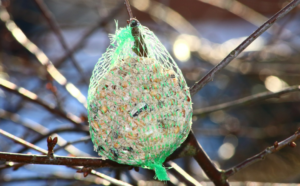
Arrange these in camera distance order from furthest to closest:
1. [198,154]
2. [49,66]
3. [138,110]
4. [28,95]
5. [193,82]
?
[193,82]
[49,66]
[28,95]
[198,154]
[138,110]

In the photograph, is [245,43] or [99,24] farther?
[99,24]

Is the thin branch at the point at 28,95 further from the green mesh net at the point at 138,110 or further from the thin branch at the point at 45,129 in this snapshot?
the green mesh net at the point at 138,110

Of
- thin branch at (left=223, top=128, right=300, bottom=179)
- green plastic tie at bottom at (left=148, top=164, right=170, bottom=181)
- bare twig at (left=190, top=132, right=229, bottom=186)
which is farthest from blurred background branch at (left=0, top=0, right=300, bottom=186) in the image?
green plastic tie at bottom at (left=148, top=164, right=170, bottom=181)

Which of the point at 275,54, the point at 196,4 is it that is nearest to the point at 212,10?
the point at 196,4

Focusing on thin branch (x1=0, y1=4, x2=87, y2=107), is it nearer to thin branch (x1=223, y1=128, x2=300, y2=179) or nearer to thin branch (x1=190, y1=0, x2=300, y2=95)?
thin branch (x1=190, y1=0, x2=300, y2=95)

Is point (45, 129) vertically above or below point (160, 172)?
above

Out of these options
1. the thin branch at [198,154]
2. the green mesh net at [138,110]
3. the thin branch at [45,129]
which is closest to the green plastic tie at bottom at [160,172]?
the green mesh net at [138,110]

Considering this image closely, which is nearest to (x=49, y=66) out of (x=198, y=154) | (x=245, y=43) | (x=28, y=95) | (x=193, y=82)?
(x=28, y=95)

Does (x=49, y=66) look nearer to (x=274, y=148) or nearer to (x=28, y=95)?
(x=28, y=95)

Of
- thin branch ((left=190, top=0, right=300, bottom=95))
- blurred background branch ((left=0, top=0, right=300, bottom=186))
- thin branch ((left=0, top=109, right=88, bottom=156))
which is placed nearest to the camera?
thin branch ((left=190, top=0, right=300, bottom=95))
